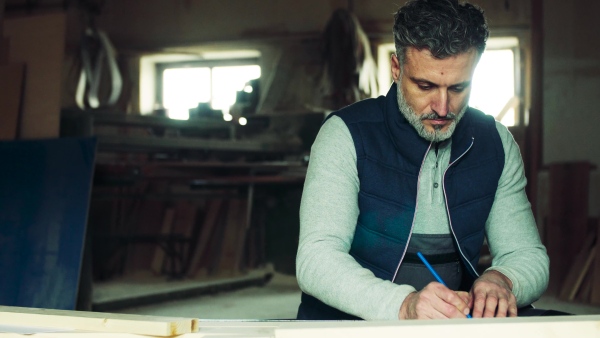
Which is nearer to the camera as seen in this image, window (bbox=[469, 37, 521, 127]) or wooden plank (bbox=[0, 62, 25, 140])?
wooden plank (bbox=[0, 62, 25, 140])

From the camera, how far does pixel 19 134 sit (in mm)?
4391

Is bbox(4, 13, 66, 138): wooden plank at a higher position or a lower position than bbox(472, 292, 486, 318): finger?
higher

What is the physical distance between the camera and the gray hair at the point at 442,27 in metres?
1.78

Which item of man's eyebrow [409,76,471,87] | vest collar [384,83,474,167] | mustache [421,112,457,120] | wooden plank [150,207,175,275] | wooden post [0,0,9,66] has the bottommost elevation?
wooden plank [150,207,175,275]

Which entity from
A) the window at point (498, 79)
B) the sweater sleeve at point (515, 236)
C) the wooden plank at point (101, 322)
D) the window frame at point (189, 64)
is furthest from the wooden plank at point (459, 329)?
the window frame at point (189, 64)

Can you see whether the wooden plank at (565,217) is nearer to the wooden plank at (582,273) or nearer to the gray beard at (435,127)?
the wooden plank at (582,273)

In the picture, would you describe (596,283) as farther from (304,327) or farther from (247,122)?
(304,327)

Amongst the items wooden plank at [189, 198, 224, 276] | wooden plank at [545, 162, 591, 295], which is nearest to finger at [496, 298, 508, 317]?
wooden plank at [545, 162, 591, 295]

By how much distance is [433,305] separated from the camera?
146cm

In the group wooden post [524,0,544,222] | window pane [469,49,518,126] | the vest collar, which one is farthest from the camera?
window pane [469,49,518,126]

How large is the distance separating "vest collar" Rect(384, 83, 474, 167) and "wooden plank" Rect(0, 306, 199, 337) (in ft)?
3.15

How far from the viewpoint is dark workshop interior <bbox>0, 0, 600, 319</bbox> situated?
19.1 ft

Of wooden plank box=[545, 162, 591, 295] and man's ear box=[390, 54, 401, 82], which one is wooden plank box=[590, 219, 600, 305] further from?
man's ear box=[390, 54, 401, 82]

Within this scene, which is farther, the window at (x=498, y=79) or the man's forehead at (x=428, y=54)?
the window at (x=498, y=79)
